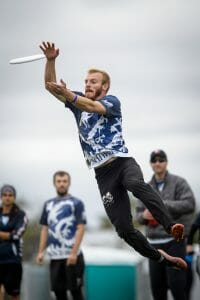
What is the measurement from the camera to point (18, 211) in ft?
51.1

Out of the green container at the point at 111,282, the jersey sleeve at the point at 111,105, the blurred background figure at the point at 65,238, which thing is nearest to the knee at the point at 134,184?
the jersey sleeve at the point at 111,105

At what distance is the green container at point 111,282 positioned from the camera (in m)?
16.6

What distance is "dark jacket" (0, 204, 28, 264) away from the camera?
15.3 m

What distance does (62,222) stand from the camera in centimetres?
1542

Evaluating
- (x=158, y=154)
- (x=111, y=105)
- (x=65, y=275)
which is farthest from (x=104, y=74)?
(x=65, y=275)

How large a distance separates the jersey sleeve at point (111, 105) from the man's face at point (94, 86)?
0.13 metres

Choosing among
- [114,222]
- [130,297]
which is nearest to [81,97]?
[114,222]

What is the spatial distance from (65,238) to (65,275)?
56 cm

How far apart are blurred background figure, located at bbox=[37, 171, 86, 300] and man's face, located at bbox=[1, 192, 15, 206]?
53 centimetres

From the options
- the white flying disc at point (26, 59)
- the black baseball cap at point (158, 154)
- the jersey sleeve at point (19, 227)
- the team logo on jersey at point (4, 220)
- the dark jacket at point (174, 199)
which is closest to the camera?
the white flying disc at point (26, 59)

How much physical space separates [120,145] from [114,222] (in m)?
0.85

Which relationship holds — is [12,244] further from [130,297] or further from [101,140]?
[101,140]

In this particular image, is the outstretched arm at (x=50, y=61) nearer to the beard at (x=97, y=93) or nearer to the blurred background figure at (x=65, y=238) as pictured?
the beard at (x=97, y=93)

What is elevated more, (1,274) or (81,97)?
(81,97)
